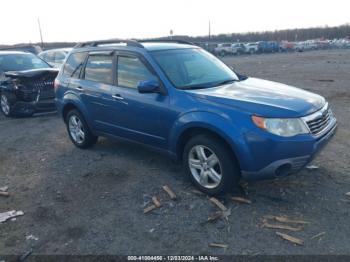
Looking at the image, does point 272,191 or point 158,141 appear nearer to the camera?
point 272,191

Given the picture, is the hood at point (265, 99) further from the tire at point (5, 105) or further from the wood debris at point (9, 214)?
the tire at point (5, 105)

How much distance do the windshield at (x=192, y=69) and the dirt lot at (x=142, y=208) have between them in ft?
4.35

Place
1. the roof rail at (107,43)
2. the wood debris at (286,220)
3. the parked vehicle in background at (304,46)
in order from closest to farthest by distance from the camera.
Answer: the wood debris at (286,220), the roof rail at (107,43), the parked vehicle in background at (304,46)

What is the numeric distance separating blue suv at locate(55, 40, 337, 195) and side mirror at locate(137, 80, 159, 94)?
1 cm

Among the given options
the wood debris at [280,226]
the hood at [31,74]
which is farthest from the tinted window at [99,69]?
the hood at [31,74]

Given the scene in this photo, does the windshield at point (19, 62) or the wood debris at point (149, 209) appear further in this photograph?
the windshield at point (19, 62)

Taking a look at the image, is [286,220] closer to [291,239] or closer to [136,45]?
[291,239]

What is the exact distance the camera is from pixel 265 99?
426cm

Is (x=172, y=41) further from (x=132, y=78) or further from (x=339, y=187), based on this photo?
(x=339, y=187)

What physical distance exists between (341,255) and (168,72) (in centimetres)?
292

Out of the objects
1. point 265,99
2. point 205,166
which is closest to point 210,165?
point 205,166

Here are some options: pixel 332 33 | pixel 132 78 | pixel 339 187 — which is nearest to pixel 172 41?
pixel 132 78

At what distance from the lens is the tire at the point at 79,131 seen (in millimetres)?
6434

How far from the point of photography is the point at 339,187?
4617mm
